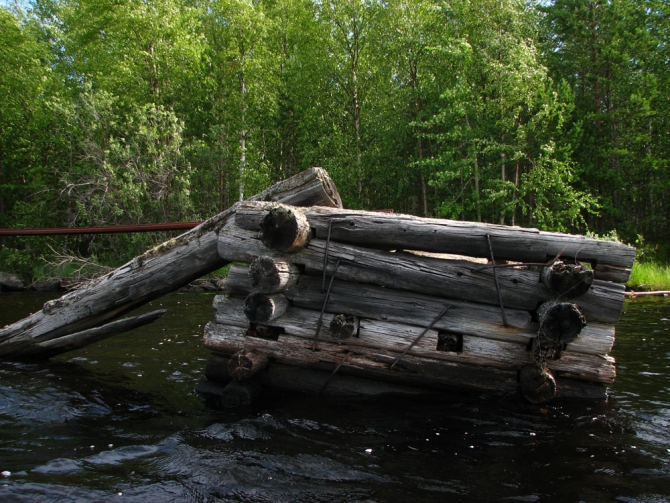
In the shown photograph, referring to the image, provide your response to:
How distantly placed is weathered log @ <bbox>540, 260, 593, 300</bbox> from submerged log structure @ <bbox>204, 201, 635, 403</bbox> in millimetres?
16

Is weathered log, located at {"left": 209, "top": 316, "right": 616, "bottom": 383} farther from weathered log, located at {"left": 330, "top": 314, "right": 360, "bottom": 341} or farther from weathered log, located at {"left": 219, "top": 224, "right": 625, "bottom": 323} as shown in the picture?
Result: weathered log, located at {"left": 219, "top": 224, "right": 625, "bottom": 323}

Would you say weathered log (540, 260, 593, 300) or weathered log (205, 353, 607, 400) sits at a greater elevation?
weathered log (540, 260, 593, 300)

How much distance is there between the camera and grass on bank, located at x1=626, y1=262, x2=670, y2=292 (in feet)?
52.6

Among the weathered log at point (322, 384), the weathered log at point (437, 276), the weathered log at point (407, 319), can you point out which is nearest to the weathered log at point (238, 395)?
the weathered log at point (322, 384)

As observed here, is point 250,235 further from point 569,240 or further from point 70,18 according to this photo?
point 70,18

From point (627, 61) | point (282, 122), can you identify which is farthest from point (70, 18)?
point (627, 61)

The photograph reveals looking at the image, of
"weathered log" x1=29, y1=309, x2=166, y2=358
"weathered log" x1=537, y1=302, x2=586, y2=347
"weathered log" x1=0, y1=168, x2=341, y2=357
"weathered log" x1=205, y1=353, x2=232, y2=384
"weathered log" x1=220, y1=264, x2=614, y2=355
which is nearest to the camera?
"weathered log" x1=537, y1=302, x2=586, y2=347

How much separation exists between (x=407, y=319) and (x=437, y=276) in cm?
52

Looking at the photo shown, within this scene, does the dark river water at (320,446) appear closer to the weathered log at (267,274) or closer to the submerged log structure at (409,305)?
the submerged log structure at (409,305)

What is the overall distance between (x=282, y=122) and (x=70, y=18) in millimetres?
19414

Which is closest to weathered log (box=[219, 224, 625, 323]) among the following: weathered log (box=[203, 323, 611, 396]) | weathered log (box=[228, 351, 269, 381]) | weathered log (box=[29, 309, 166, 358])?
weathered log (box=[203, 323, 611, 396])

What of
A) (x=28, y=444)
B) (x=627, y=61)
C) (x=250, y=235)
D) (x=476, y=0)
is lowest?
(x=28, y=444)

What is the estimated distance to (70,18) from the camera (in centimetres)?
3609

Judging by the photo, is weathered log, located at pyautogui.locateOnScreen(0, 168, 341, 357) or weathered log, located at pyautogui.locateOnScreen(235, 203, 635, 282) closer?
weathered log, located at pyautogui.locateOnScreen(235, 203, 635, 282)
